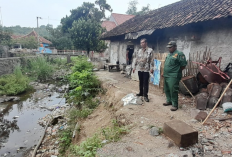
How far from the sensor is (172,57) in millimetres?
3885

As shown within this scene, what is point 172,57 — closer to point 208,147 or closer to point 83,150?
point 208,147

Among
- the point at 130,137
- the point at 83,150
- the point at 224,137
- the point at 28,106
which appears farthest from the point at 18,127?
the point at 224,137

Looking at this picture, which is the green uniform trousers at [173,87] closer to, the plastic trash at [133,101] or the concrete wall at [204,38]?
the plastic trash at [133,101]

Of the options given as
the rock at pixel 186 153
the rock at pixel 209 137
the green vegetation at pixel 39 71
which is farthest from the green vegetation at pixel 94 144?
the green vegetation at pixel 39 71

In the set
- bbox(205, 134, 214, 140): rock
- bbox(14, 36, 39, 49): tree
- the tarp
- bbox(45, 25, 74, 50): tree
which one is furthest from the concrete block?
bbox(14, 36, 39, 49): tree

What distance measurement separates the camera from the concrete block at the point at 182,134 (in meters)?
2.49

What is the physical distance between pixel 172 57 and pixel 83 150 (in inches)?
114

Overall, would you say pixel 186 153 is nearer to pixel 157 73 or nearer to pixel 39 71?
pixel 157 73

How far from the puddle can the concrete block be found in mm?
4144

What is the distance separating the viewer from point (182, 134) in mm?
2457

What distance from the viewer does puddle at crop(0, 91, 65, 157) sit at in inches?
186

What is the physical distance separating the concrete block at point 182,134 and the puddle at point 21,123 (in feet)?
13.6

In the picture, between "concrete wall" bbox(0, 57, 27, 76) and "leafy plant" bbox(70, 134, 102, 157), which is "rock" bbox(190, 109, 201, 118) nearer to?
"leafy plant" bbox(70, 134, 102, 157)

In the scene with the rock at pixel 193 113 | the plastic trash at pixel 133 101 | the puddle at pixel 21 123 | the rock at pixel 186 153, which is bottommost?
the puddle at pixel 21 123
